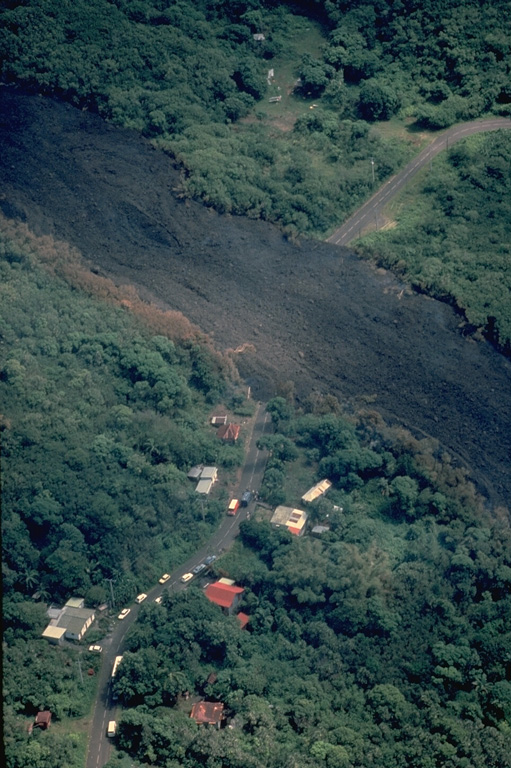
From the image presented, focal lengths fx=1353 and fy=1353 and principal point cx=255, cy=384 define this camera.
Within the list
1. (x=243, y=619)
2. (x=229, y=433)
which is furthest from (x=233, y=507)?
(x=243, y=619)

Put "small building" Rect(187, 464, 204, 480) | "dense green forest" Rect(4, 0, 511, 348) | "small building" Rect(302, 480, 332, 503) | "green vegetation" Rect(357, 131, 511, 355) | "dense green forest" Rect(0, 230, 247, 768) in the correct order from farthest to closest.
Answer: "dense green forest" Rect(4, 0, 511, 348)
"green vegetation" Rect(357, 131, 511, 355)
"small building" Rect(187, 464, 204, 480)
"small building" Rect(302, 480, 332, 503)
"dense green forest" Rect(0, 230, 247, 768)

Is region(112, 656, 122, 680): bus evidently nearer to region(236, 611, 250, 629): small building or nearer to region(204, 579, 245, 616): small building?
region(204, 579, 245, 616): small building

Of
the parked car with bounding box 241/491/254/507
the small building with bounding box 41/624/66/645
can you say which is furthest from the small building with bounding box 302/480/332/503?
the small building with bounding box 41/624/66/645

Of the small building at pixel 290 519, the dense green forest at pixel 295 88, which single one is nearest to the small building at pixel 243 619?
the small building at pixel 290 519

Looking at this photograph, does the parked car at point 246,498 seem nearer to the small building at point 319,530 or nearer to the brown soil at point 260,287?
the small building at point 319,530

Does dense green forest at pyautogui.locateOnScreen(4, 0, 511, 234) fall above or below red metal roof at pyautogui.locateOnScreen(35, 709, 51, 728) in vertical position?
above

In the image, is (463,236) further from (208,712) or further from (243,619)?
(208,712)

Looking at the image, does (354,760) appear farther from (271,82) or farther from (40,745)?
(271,82)
